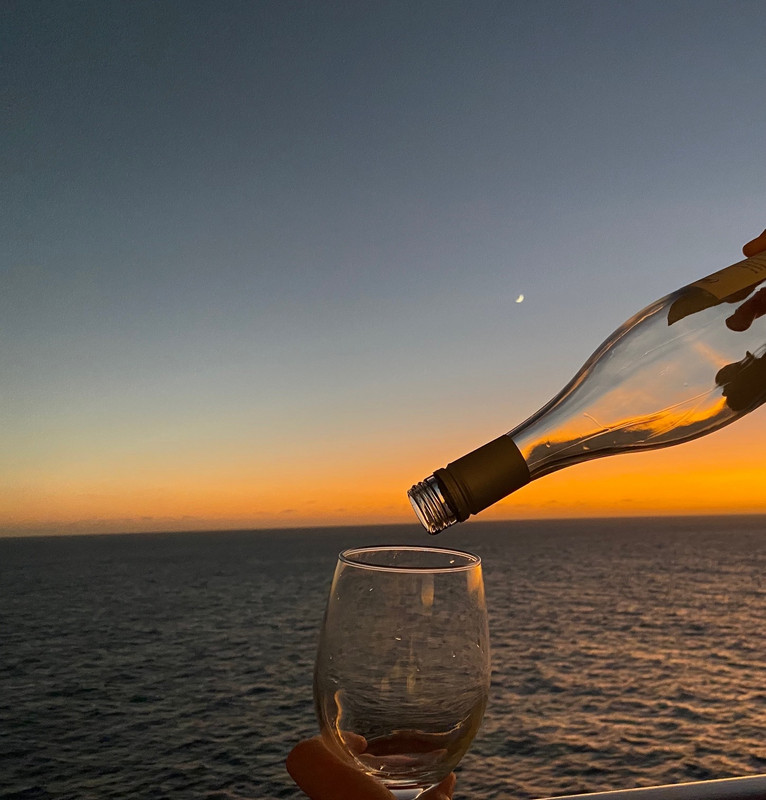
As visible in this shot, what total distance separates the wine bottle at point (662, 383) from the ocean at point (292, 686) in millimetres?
10354

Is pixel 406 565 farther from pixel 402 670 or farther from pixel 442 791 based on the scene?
pixel 442 791

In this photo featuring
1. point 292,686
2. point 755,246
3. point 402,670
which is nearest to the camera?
point 402,670

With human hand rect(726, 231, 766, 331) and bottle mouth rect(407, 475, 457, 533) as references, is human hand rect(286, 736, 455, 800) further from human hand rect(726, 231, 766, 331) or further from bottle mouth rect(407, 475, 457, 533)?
human hand rect(726, 231, 766, 331)

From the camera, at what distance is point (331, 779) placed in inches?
23.8

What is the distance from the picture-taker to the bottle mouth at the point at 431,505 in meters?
0.71

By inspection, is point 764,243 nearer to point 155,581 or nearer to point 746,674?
point 746,674

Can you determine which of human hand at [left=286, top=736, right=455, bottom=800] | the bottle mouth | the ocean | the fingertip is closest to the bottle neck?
the bottle mouth

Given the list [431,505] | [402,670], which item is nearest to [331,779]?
[402,670]

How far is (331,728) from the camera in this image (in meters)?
0.62

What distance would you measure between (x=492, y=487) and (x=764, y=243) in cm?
51

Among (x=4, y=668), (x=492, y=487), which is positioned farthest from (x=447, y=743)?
(x=4, y=668)

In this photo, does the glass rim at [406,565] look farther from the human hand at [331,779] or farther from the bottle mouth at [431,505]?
the human hand at [331,779]

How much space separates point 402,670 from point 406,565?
0.09 m

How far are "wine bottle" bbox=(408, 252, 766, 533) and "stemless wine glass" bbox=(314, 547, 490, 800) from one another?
39 centimetres
